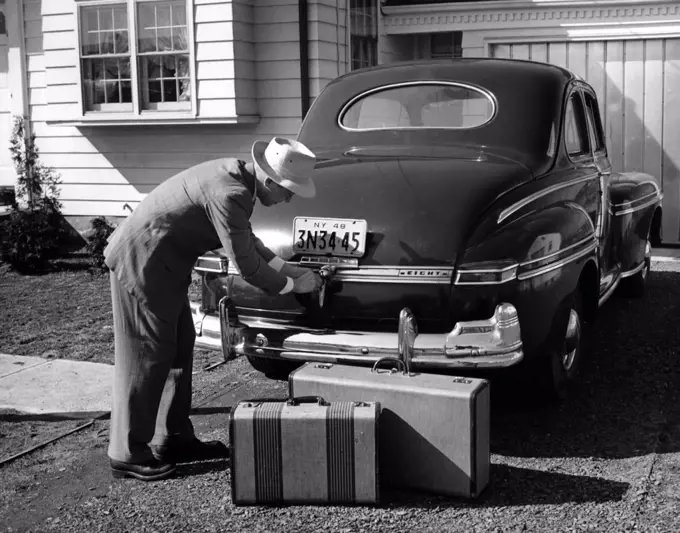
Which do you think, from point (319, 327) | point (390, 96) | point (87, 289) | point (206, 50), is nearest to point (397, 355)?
point (319, 327)

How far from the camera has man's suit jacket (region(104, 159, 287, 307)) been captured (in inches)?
179

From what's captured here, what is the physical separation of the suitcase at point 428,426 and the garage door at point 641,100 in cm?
743

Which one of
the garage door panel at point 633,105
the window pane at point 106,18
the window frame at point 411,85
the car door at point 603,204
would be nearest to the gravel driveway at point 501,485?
the car door at point 603,204

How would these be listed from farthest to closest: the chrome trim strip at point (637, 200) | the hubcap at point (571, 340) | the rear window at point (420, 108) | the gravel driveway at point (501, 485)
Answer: the chrome trim strip at point (637, 200) < the rear window at point (420, 108) < the hubcap at point (571, 340) < the gravel driveway at point (501, 485)

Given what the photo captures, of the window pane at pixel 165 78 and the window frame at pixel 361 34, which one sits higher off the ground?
the window frame at pixel 361 34

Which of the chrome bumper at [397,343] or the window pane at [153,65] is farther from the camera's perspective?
the window pane at [153,65]

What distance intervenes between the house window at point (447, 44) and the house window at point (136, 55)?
3.42 m

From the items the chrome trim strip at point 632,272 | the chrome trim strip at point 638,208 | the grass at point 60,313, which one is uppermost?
the chrome trim strip at point 638,208

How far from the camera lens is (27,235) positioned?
11.0 meters

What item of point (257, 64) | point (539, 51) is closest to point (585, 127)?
point (539, 51)

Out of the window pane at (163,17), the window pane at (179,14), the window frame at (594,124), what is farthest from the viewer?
the window pane at (163,17)

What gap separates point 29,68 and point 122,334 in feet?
27.9

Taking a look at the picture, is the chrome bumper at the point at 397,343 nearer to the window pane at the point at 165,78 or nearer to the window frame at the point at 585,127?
the window frame at the point at 585,127

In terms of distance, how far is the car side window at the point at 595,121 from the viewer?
7.07m
